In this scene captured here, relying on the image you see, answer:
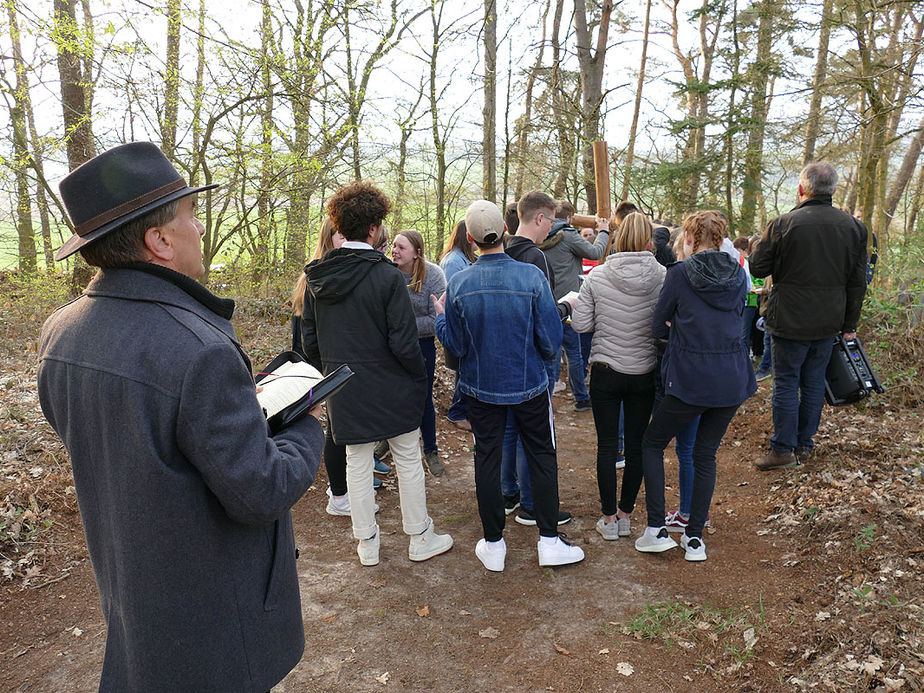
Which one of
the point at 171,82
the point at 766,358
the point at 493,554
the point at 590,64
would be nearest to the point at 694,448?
the point at 493,554

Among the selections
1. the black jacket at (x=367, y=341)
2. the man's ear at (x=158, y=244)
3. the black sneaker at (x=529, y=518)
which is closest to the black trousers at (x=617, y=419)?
the black sneaker at (x=529, y=518)

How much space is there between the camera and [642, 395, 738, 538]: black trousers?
3.88 meters

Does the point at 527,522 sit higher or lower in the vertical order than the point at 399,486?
lower

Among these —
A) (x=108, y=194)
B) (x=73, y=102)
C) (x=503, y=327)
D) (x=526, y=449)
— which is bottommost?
(x=526, y=449)

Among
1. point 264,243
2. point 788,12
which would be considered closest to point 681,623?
point 264,243

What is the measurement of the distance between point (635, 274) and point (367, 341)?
69.6 inches

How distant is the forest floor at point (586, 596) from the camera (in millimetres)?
3027

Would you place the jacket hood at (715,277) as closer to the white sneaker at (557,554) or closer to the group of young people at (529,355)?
the group of young people at (529,355)

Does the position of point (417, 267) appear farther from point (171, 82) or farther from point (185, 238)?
point (171, 82)

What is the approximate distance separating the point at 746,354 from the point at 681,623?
1.67 metres

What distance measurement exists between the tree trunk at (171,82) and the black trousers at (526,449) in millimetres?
5238

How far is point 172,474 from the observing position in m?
1.50

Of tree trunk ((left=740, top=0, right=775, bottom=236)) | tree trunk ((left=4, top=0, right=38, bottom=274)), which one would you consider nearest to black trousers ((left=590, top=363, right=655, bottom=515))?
tree trunk ((left=4, top=0, right=38, bottom=274))

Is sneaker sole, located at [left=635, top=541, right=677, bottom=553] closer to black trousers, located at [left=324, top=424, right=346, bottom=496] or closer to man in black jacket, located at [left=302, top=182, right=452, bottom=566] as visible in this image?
man in black jacket, located at [left=302, top=182, right=452, bottom=566]
